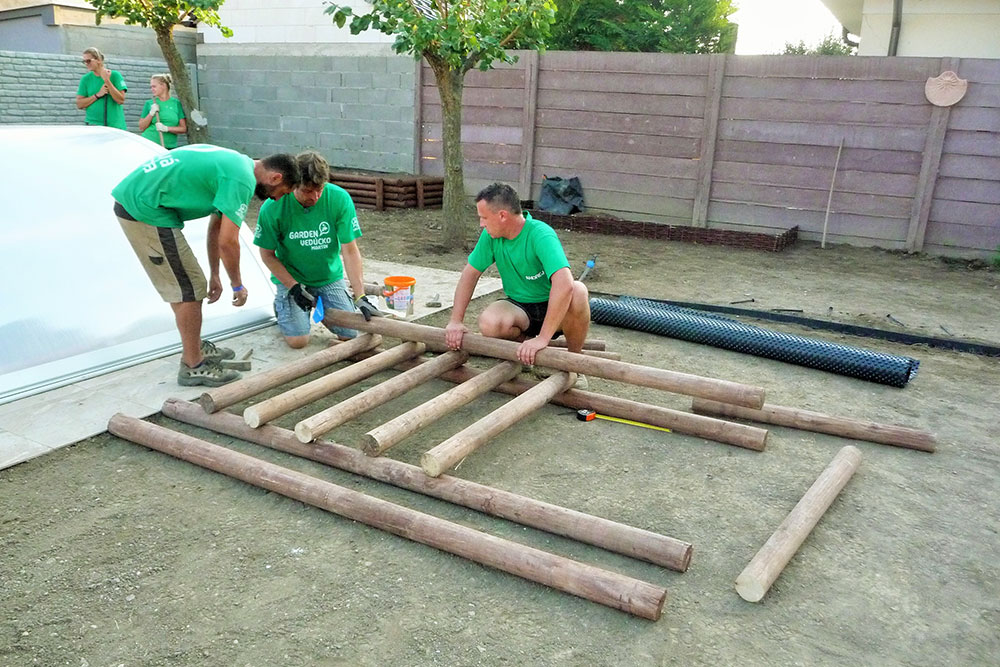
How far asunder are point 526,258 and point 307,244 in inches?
56.8

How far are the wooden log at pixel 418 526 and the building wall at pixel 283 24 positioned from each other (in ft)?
33.8

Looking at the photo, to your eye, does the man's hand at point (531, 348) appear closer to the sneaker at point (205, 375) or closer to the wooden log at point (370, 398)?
the wooden log at point (370, 398)

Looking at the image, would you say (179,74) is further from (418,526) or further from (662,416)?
(418,526)

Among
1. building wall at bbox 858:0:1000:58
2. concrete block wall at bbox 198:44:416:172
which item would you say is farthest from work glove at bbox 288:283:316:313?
building wall at bbox 858:0:1000:58

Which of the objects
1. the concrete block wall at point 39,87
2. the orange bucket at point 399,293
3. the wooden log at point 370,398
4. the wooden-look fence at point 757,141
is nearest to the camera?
the wooden log at point 370,398

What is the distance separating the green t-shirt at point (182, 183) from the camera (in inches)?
145

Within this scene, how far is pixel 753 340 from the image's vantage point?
4.84m

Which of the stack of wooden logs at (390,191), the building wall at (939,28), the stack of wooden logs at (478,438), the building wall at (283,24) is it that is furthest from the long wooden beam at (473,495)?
the building wall at (939,28)

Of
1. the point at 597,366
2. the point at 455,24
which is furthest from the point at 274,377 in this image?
the point at 455,24

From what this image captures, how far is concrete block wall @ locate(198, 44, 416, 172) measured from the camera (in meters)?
11.7

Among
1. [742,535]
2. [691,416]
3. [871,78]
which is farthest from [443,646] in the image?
[871,78]

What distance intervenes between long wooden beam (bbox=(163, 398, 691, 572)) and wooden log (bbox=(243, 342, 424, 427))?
103 millimetres

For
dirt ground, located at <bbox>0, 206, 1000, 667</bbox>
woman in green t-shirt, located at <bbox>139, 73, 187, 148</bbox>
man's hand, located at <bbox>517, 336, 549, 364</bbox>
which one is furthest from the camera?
woman in green t-shirt, located at <bbox>139, 73, 187, 148</bbox>

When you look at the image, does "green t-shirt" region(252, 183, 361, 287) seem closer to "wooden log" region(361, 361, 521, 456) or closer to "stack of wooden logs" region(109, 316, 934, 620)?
"stack of wooden logs" region(109, 316, 934, 620)
